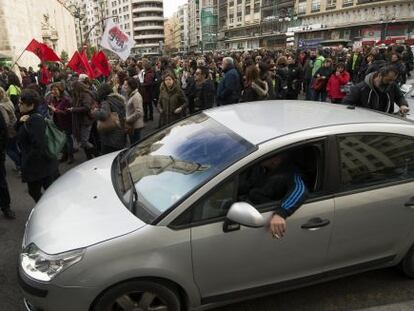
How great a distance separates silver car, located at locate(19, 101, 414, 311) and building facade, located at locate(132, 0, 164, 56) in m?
127

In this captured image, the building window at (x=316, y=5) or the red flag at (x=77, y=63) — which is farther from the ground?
the building window at (x=316, y=5)

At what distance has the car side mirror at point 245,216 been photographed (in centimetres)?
229

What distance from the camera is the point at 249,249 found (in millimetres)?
2562

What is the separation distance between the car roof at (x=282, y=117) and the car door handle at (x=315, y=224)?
674 millimetres

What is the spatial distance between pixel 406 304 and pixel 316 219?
118 centimetres

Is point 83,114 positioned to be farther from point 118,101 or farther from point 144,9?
point 144,9

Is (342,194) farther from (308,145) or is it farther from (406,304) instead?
(406,304)

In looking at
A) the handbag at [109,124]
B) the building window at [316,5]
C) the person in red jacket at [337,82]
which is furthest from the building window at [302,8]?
the handbag at [109,124]

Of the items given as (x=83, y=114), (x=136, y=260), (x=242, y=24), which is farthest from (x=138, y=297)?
(x=242, y=24)

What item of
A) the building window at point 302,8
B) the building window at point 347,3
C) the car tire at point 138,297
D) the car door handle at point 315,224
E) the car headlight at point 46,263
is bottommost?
the car tire at point 138,297

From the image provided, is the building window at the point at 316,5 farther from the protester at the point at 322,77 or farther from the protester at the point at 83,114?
the protester at the point at 83,114

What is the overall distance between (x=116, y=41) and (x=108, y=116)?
21.2 ft

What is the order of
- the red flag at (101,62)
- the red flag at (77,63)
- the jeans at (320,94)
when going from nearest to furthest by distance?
the red flag at (77,63) → the red flag at (101,62) → the jeans at (320,94)

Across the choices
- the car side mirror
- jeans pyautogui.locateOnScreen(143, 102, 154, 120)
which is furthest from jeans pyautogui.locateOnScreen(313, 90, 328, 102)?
the car side mirror
